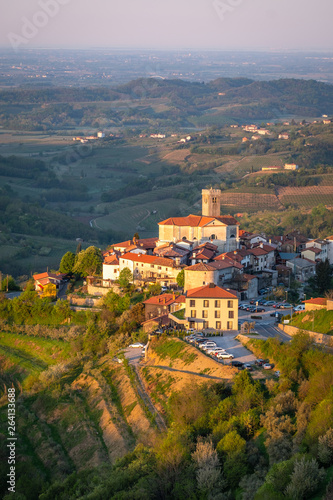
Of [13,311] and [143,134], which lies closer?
[13,311]

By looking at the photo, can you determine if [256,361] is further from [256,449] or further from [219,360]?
[256,449]

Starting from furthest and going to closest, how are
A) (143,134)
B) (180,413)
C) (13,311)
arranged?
(143,134) < (13,311) < (180,413)

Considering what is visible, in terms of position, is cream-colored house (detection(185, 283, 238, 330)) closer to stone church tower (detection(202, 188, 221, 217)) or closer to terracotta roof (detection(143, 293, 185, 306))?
terracotta roof (detection(143, 293, 185, 306))

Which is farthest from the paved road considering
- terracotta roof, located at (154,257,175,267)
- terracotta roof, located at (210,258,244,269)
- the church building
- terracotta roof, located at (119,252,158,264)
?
the church building

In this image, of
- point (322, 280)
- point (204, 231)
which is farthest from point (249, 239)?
point (322, 280)

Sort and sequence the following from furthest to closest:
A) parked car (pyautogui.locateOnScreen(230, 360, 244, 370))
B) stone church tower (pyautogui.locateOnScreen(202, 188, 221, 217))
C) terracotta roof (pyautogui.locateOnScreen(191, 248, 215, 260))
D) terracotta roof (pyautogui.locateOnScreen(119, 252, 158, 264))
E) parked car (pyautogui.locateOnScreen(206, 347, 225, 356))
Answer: stone church tower (pyautogui.locateOnScreen(202, 188, 221, 217))
terracotta roof (pyautogui.locateOnScreen(119, 252, 158, 264))
terracotta roof (pyautogui.locateOnScreen(191, 248, 215, 260))
parked car (pyautogui.locateOnScreen(206, 347, 225, 356))
parked car (pyautogui.locateOnScreen(230, 360, 244, 370))

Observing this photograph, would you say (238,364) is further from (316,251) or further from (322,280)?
(316,251)

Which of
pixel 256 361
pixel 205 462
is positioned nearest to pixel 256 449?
pixel 205 462
